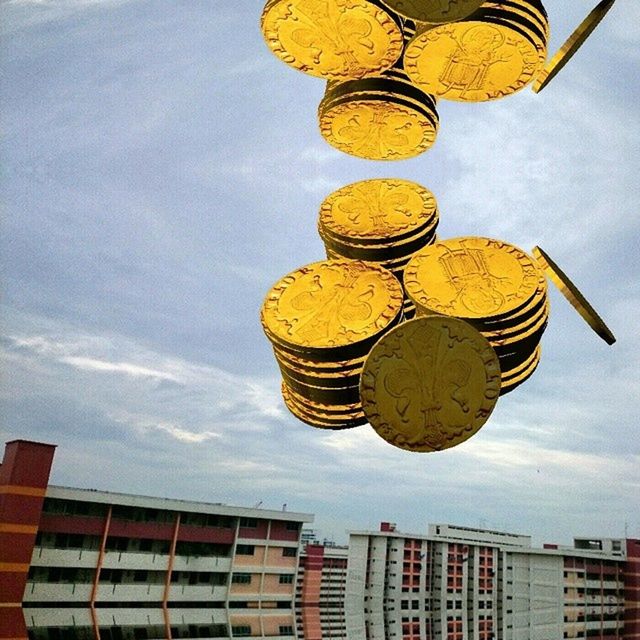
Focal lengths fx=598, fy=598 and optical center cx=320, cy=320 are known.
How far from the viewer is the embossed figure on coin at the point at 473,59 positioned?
1312mm

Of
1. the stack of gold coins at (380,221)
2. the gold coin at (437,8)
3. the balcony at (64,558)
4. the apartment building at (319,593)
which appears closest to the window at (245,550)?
the apartment building at (319,593)

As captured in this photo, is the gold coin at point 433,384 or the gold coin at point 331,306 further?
the gold coin at point 331,306

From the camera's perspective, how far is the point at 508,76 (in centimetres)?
140

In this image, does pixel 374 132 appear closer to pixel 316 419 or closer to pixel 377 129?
pixel 377 129

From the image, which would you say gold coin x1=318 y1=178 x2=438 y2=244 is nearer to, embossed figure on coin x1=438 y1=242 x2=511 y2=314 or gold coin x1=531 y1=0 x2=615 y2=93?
embossed figure on coin x1=438 y1=242 x2=511 y2=314

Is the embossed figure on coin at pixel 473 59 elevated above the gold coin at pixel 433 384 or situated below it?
above

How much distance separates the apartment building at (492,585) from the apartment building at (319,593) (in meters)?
1.20

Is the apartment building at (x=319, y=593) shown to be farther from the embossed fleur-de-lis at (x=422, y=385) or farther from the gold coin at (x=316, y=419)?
the embossed fleur-de-lis at (x=422, y=385)

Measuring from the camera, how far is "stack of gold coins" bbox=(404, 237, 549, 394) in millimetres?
1434

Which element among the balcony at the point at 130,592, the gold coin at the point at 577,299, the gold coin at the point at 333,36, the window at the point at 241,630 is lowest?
the window at the point at 241,630

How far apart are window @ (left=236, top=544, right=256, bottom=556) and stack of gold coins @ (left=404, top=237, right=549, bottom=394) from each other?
13.2 metres

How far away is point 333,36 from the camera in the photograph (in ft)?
4.57

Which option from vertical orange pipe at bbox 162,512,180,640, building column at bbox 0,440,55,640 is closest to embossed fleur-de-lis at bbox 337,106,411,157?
building column at bbox 0,440,55,640

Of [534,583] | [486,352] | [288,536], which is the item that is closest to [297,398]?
[486,352]
